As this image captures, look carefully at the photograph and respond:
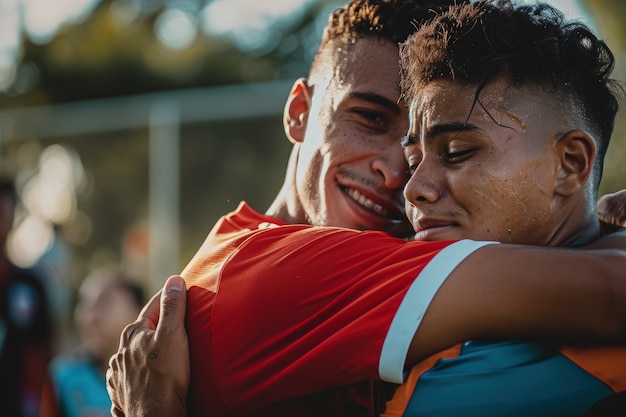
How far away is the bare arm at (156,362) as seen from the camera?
265cm

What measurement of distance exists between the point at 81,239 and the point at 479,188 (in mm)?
10660

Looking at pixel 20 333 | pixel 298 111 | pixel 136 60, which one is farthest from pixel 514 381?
pixel 136 60

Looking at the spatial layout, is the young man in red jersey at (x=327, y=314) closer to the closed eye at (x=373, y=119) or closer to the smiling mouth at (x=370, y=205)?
the smiling mouth at (x=370, y=205)

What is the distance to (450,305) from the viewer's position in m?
2.28

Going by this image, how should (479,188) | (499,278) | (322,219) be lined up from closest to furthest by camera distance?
(499,278)
(479,188)
(322,219)

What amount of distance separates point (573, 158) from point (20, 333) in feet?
19.4

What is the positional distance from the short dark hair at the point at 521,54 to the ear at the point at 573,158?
0.10 metres

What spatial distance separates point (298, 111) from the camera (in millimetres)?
3881

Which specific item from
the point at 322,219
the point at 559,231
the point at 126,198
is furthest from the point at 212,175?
the point at 559,231

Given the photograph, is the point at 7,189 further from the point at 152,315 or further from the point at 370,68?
the point at 152,315

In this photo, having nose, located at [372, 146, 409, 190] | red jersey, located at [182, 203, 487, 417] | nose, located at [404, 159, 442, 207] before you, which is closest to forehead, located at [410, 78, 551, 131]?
nose, located at [404, 159, 442, 207]

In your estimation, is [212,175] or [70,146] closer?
[212,175]

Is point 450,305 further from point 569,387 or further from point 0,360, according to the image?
point 0,360

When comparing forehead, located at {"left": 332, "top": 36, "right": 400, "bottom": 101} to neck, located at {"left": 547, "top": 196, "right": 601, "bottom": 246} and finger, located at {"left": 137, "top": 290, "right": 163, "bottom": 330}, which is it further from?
finger, located at {"left": 137, "top": 290, "right": 163, "bottom": 330}
